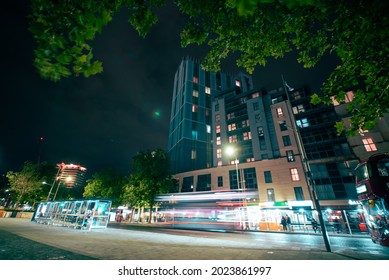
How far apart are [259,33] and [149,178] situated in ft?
101

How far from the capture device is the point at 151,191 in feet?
103

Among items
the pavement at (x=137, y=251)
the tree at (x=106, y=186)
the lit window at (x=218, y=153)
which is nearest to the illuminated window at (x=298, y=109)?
the lit window at (x=218, y=153)

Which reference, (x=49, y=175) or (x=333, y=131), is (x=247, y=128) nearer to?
(x=333, y=131)

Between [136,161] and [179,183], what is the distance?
12130 mm

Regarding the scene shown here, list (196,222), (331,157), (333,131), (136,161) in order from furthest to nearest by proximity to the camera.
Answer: (136,161)
(333,131)
(331,157)
(196,222)

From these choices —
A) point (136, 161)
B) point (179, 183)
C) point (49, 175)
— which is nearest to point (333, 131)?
point (179, 183)

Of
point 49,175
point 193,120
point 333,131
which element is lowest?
point 49,175

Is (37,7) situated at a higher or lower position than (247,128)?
lower

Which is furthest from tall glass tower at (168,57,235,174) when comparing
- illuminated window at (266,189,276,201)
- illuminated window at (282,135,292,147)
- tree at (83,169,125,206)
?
illuminated window at (282,135,292,147)

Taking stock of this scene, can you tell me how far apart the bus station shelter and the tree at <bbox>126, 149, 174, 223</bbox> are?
12193mm

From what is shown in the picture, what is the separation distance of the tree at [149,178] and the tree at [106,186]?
365 inches

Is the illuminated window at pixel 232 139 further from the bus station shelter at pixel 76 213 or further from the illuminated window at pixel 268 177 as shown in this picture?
the bus station shelter at pixel 76 213

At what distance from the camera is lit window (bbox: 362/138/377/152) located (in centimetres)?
2560

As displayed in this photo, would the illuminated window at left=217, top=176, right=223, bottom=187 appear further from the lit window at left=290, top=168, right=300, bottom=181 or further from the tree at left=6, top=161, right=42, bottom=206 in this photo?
the tree at left=6, top=161, right=42, bottom=206
